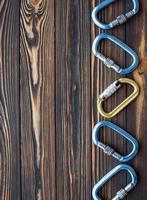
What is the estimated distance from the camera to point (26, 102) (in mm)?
961

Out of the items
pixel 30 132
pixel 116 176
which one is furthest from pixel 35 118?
pixel 116 176

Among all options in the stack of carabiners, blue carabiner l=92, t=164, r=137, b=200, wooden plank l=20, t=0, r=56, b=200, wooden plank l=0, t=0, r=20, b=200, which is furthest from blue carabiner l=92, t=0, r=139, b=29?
blue carabiner l=92, t=164, r=137, b=200

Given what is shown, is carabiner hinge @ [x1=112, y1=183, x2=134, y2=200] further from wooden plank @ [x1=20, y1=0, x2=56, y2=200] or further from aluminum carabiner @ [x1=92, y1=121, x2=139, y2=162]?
wooden plank @ [x1=20, y1=0, x2=56, y2=200]

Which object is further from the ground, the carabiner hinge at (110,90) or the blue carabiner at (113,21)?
the blue carabiner at (113,21)

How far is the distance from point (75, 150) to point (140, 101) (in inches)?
8.7

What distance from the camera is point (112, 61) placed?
35.4 inches

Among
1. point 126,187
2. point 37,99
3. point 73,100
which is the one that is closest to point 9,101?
point 37,99

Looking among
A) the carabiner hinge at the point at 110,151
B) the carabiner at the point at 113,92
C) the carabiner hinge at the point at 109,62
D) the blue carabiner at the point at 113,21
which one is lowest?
the carabiner hinge at the point at 110,151

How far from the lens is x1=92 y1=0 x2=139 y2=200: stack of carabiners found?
89 centimetres

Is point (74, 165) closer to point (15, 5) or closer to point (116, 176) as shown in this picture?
point (116, 176)

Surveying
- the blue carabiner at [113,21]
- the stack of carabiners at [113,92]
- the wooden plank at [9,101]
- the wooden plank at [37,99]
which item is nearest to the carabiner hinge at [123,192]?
the stack of carabiners at [113,92]

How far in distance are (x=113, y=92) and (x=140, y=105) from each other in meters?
0.08

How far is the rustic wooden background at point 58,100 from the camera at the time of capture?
912 mm

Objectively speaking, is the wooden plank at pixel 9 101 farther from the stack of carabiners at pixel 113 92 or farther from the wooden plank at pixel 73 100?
the stack of carabiners at pixel 113 92
